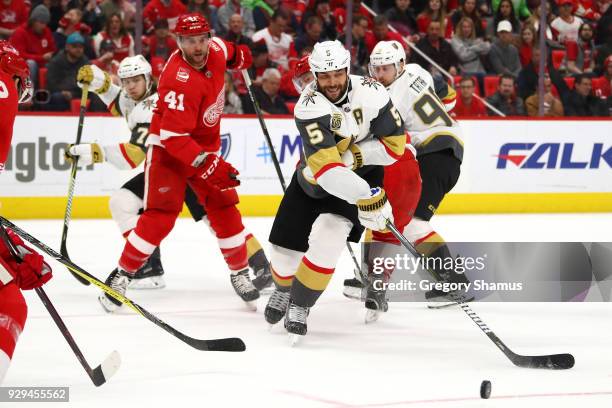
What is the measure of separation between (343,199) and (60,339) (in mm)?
1166

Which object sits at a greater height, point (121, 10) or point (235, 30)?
point (121, 10)

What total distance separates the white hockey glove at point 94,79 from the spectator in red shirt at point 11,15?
2854mm

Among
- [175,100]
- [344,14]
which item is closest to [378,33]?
[344,14]

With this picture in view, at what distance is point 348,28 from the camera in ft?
26.5

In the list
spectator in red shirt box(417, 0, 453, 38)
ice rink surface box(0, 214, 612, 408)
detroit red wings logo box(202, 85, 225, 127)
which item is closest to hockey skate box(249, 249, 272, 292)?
ice rink surface box(0, 214, 612, 408)

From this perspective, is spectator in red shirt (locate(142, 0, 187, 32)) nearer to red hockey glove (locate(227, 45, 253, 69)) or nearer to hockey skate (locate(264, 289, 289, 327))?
red hockey glove (locate(227, 45, 253, 69))

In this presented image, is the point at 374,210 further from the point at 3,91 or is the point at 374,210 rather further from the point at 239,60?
the point at 239,60

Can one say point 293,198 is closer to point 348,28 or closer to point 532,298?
point 532,298

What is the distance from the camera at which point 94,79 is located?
5.08 metres

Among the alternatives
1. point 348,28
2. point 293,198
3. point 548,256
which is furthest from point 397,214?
point 348,28

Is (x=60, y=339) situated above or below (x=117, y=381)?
below

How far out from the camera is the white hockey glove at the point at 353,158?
3857mm

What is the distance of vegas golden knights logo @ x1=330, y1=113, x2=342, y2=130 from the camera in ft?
12.3

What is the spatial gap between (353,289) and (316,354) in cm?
118
